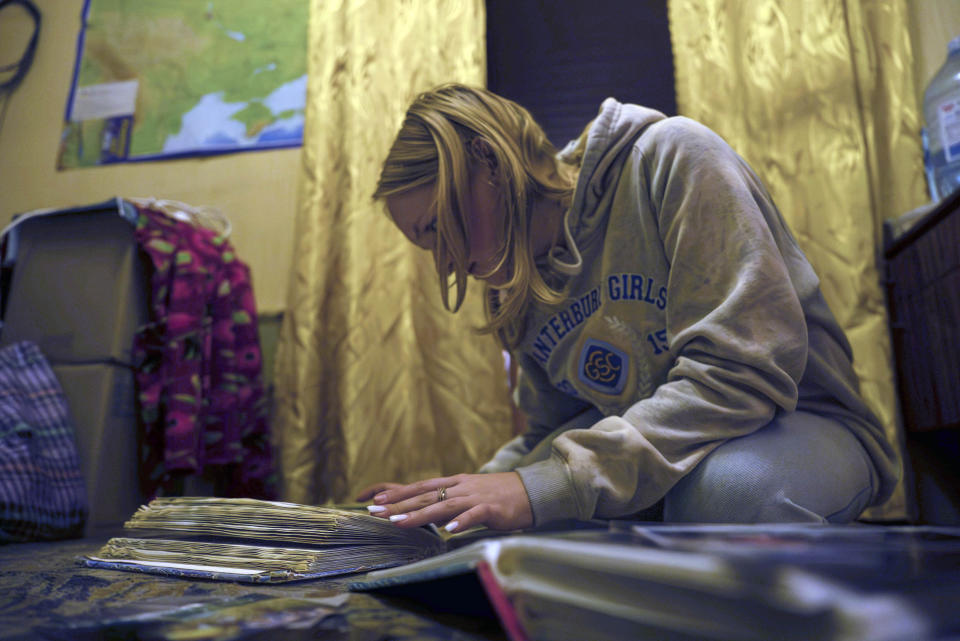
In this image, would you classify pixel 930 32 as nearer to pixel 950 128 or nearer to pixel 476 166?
pixel 950 128

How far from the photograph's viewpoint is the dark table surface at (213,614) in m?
0.27

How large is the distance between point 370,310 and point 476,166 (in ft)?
2.51

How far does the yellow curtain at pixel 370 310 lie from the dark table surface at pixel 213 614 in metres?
0.97

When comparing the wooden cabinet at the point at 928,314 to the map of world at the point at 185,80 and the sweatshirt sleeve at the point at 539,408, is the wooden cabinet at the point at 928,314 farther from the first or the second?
the map of world at the point at 185,80

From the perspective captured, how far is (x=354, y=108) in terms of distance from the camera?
1580 millimetres

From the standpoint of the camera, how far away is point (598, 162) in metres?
0.77

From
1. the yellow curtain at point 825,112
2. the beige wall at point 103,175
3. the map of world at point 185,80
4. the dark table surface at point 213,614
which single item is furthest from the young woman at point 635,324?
the map of world at point 185,80

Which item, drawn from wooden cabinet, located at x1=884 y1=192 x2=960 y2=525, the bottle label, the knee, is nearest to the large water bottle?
the bottle label

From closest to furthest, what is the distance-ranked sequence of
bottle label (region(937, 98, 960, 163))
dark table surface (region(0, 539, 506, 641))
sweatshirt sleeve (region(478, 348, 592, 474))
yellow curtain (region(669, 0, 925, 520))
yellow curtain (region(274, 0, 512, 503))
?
dark table surface (region(0, 539, 506, 641)), sweatshirt sleeve (region(478, 348, 592, 474)), bottle label (region(937, 98, 960, 163)), yellow curtain (region(669, 0, 925, 520)), yellow curtain (region(274, 0, 512, 503))

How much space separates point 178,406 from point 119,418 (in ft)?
0.34

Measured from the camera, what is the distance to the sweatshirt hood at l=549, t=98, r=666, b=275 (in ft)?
2.49

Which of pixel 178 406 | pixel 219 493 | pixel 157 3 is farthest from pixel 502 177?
pixel 157 3

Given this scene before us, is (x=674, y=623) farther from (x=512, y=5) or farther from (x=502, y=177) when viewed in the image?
(x=512, y=5)

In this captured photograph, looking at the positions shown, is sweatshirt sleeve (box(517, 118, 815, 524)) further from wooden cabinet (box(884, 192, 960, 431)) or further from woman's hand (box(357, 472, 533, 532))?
wooden cabinet (box(884, 192, 960, 431))
